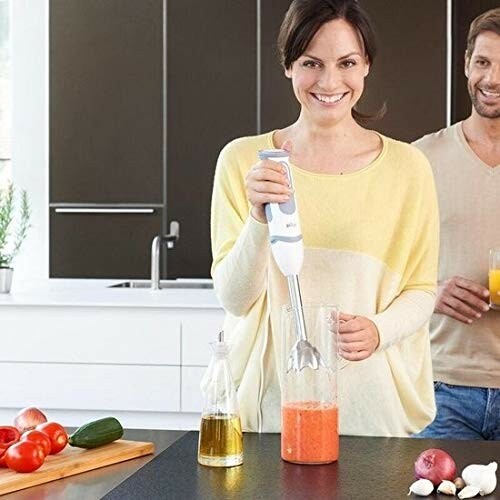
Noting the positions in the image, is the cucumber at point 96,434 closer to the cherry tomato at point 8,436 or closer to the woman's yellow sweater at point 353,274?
the cherry tomato at point 8,436

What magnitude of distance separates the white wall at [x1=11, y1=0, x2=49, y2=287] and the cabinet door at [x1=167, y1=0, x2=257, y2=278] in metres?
0.66

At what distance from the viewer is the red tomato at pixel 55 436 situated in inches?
79.3

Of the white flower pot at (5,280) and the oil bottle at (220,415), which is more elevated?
the white flower pot at (5,280)

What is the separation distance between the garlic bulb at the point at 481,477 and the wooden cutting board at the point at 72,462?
22.0 inches

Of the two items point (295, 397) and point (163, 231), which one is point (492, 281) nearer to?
point (295, 397)

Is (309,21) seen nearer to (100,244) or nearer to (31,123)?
(100,244)

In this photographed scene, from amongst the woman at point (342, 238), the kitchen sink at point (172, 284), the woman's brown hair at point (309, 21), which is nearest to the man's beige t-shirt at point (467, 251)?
the woman at point (342, 238)

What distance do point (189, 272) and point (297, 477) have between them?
4.27 m

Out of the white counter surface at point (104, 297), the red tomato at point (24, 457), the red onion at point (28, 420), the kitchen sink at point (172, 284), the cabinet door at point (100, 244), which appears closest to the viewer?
the red tomato at point (24, 457)

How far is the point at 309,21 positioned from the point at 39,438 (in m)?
0.91

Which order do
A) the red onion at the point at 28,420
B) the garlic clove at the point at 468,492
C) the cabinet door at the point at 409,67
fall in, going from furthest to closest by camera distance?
the cabinet door at the point at 409,67, the red onion at the point at 28,420, the garlic clove at the point at 468,492

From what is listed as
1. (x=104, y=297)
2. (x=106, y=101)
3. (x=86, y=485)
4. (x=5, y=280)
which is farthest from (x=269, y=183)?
(x=106, y=101)

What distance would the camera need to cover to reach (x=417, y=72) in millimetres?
5961

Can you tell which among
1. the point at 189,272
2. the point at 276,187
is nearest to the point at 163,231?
the point at 189,272
